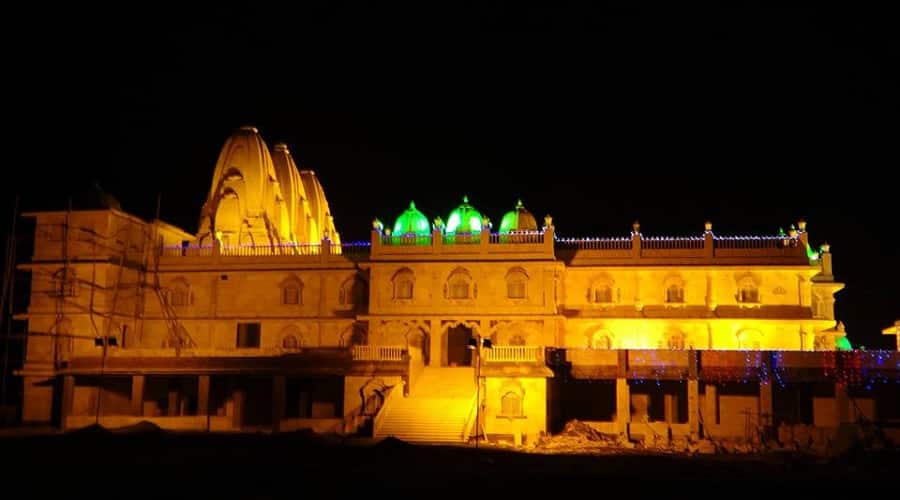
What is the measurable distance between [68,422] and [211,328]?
932 centimetres

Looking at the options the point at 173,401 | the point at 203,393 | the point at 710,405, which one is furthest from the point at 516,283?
the point at 173,401

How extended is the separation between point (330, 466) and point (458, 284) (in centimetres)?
1890

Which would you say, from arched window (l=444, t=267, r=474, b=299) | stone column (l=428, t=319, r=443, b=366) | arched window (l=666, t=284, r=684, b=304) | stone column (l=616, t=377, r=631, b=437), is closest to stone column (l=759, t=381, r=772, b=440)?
stone column (l=616, t=377, r=631, b=437)

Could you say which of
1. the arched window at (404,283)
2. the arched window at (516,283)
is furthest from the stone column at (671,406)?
the arched window at (404,283)

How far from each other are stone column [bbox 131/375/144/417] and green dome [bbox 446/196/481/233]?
723 inches

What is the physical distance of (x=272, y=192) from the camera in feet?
204

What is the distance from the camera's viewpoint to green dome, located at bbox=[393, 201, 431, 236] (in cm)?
5844

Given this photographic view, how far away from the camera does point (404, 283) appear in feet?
165

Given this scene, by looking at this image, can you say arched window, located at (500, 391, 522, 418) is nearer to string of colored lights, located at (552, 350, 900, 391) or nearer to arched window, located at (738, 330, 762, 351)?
string of colored lights, located at (552, 350, 900, 391)

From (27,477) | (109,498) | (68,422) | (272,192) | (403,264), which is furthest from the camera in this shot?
(272,192)

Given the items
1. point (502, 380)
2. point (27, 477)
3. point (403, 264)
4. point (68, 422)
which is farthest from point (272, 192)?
point (27, 477)

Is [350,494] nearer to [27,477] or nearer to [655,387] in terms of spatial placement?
[27,477]

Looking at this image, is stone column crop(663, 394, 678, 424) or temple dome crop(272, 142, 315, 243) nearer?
stone column crop(663, 394, 678, 424)

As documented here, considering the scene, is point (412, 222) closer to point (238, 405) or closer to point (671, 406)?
point (238, 405)
